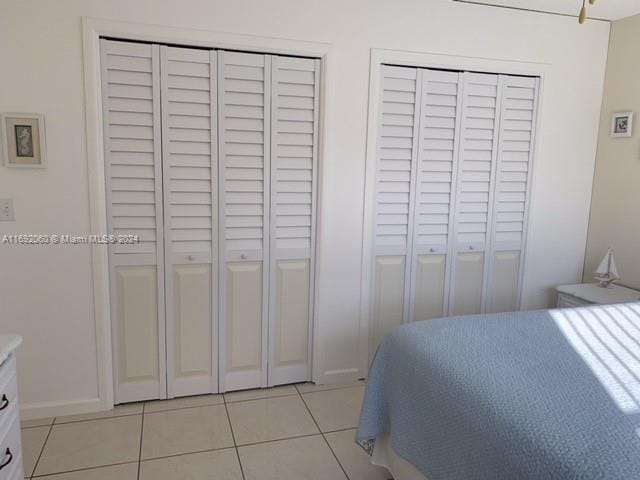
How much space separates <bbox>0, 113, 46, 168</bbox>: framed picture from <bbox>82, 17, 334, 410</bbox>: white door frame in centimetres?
21

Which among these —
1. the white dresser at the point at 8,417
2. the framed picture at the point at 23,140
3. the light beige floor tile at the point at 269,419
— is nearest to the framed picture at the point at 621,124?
the light beige floor tile at the point at 269,419

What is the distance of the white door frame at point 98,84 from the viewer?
235cm

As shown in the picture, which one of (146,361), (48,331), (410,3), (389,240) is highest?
(410,3)

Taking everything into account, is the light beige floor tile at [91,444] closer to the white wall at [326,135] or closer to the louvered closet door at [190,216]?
the white wall at [326,135]

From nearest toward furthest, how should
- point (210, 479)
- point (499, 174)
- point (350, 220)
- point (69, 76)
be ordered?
1. point (210, 479)
2. point (69, 76)
3. point (350, 220)
4. point (499, 174)

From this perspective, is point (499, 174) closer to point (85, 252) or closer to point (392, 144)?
point (392, 144)

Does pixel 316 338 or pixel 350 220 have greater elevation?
pixel 350 220

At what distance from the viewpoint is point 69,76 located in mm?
2338

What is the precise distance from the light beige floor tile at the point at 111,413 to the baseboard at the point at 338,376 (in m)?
1.04

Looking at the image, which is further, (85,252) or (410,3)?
(410,3)

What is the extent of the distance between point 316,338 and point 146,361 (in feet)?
3.21

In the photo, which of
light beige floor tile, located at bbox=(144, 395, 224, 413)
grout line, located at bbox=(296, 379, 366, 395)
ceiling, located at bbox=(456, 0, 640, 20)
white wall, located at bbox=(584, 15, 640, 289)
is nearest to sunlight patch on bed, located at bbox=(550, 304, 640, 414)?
white wall, located at bbox=(584, 15, 640, 289)

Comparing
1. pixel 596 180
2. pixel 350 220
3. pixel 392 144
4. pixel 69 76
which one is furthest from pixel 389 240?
pixel 69 76

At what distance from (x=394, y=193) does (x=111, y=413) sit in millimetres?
2023
